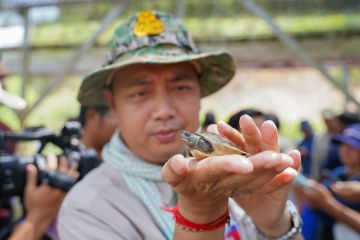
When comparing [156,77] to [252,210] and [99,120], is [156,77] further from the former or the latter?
[99,120]

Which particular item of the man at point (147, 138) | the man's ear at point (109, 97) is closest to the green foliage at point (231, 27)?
the man at point (147, 138)

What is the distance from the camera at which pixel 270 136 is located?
2.94 feet

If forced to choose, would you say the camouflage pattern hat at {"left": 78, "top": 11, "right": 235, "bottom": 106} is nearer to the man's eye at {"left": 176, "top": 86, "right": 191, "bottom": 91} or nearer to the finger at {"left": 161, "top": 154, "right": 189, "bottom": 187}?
the man's eye at {"left": 176, "top": 86, "right": 191, "bottom": 91}

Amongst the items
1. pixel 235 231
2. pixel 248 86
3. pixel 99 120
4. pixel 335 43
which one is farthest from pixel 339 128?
pixel 248 86

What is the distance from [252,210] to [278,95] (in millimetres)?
17201

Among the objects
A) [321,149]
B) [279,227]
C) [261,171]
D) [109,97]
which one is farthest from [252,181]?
[321,149]

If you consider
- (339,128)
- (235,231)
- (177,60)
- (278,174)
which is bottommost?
(339,128)

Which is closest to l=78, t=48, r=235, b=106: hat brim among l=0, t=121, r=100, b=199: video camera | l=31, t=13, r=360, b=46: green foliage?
l=0, t=121, r=100, b=199: video camera

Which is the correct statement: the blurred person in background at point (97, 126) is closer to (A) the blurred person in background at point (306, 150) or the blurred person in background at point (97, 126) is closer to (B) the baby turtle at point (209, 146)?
(B) the baby turtle at point (209, 146)

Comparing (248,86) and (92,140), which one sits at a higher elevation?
(92,140)

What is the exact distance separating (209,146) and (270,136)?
12 centimetres

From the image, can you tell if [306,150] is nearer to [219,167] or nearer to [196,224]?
[196,224]

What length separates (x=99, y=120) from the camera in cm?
283

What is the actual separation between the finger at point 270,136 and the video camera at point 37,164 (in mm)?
1256
